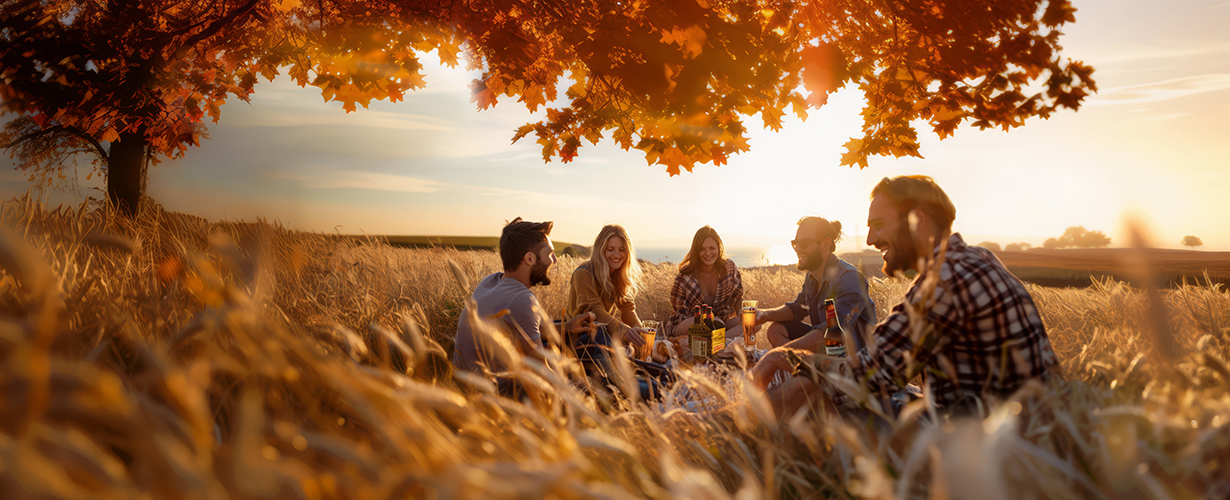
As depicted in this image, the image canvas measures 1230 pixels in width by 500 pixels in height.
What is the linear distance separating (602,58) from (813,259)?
272 cm

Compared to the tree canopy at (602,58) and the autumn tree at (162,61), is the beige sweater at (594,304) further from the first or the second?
the autumn tree at (162,61)

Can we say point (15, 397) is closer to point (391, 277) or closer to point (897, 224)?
point (897, 224)

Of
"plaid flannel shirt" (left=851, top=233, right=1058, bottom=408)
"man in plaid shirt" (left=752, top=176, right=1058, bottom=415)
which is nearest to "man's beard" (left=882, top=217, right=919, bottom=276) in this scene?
"man in plaid shirt" (left=752, top=176, right=1058, bottom=415)

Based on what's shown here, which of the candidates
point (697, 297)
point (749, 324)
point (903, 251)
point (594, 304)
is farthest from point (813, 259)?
point (903, 251)

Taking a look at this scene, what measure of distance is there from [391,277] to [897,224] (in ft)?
16.0

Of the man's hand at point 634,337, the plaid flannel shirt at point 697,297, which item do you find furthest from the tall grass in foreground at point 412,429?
the plaid flannel shirt at point 697,297

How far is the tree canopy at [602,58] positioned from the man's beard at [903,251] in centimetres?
305

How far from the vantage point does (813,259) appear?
4.98 m

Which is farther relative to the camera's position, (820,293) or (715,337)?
(820,293)

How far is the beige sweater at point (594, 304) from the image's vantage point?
5023 mm

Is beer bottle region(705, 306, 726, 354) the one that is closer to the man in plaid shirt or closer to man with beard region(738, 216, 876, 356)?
man with beard region(738, 216, 876, 356)

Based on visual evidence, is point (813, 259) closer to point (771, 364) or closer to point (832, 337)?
point (832, 337)

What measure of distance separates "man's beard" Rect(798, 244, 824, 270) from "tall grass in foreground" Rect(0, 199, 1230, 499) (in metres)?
2.49

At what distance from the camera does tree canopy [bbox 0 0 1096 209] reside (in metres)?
4.90
